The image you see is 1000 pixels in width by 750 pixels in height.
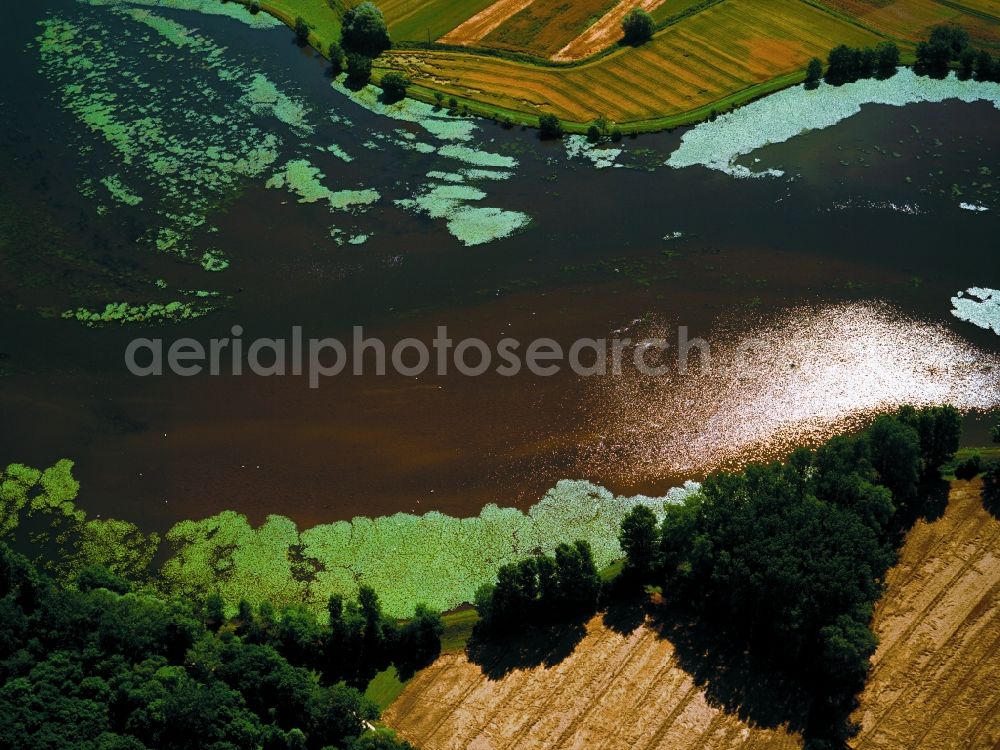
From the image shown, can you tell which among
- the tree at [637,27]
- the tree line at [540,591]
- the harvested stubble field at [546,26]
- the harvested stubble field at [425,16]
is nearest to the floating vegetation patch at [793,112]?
the tree at [637,27]

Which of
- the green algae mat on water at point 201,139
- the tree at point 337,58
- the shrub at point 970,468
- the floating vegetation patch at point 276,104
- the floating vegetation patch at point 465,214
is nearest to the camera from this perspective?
the shrub at point 970,468

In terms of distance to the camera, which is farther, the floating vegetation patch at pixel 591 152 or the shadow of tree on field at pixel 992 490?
the floating vegetation patch at pixel 591 152

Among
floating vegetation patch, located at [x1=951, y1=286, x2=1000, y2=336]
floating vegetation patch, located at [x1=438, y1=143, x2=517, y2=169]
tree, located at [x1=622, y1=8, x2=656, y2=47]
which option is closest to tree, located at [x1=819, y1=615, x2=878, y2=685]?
floating vegetation patch, located at [x1=951, y1=286, x2=1000, y2=336]

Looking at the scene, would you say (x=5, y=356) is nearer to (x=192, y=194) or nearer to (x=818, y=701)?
(x=192, y=194)

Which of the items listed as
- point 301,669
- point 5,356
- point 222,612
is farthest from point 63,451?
point 301,669

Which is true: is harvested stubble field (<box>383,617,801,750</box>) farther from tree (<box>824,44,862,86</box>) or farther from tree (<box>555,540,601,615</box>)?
tree (<box>824,44,862,86</box>)

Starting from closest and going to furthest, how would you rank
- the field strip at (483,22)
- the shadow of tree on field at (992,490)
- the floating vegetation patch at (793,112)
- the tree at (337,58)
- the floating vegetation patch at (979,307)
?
the shadow of tree on field at (992,490) < the floating vegetation patch at (979,307) < the floating vegetation patch at (793,112) < the tree at (337,58) < the field strip at (483,22)

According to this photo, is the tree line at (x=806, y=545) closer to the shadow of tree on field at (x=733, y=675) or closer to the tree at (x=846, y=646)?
the tree at (x=846, y=646)
